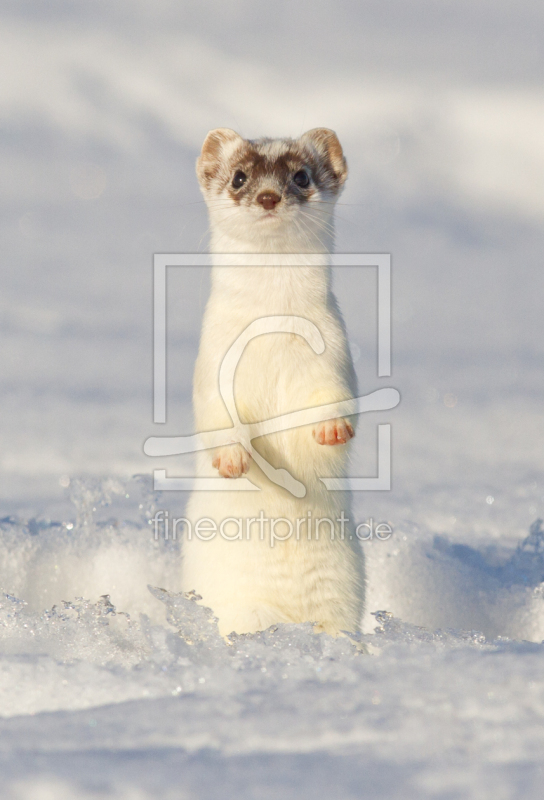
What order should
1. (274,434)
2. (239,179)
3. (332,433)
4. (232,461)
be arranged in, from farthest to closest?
(239,179)
(274,434)
(332,433)
(232,461)

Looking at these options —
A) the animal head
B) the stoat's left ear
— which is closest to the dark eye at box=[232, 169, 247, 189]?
the animal head

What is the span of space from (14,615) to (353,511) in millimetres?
1862

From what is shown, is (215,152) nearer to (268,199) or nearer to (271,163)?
(271,163)

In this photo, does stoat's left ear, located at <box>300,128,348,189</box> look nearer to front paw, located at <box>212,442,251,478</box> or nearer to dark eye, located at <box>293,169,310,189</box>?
dark eye, located at <box>293,169,310,189</box>

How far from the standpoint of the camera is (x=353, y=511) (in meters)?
4.37

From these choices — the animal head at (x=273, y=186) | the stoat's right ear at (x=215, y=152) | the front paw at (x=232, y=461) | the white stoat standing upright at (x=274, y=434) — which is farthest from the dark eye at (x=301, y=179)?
the front paw at (x=232, y=461)

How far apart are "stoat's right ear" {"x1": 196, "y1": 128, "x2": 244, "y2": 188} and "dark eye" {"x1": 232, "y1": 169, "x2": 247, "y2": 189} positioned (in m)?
0.40

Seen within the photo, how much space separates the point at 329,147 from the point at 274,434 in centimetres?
209

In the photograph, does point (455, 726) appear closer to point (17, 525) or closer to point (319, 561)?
point (319, 561)

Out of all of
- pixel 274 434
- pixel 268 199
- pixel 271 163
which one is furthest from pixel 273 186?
pixel 274 434

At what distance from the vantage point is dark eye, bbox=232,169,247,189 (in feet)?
15.1

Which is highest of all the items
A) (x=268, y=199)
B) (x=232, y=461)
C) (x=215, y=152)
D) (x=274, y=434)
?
(x=215, y=152)

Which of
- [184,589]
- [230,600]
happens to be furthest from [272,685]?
[184,589]

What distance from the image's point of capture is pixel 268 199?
4.25 meters
